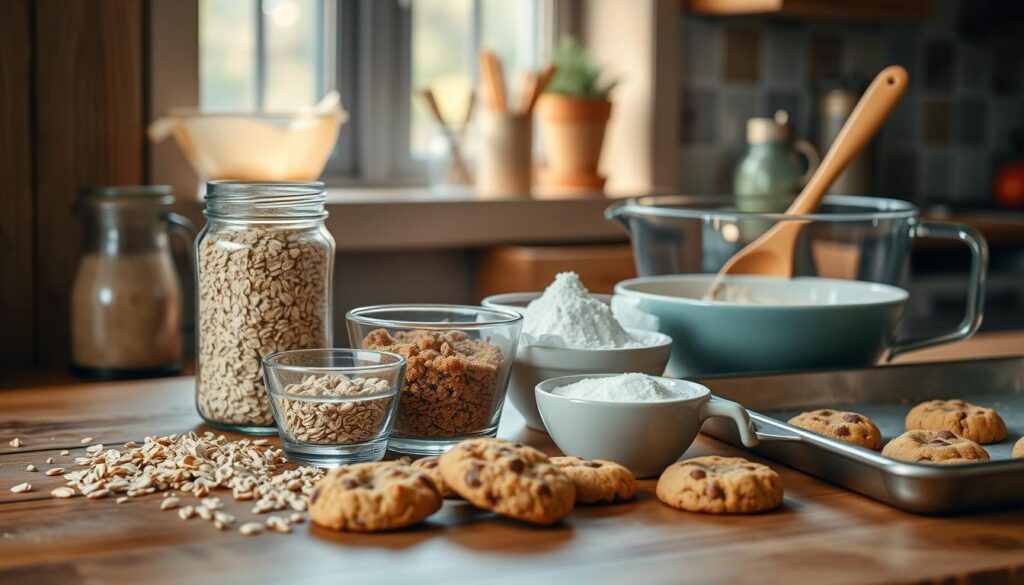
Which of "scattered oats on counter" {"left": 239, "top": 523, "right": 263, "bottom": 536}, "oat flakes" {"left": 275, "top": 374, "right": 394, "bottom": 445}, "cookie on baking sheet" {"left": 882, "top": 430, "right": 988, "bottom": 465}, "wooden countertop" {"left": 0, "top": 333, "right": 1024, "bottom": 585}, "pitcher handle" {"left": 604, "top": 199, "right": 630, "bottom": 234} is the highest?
"pitcher handle" {"left": 604, "top": 199, "right": 630, "bottom": 234}

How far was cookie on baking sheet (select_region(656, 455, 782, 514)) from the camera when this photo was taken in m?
0.78

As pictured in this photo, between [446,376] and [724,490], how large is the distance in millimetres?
232

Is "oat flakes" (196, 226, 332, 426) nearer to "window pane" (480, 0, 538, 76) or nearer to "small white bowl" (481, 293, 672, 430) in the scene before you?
"small white bowl" (481, 293, 672, 430)

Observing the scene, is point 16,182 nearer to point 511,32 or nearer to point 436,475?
point 436,475

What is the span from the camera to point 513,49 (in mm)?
2803

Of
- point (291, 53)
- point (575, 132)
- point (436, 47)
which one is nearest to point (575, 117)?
point (575, 132)

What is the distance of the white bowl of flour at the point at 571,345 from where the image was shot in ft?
3.20

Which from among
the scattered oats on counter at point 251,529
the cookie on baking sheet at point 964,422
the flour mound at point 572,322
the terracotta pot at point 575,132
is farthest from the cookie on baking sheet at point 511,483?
the terracotta pot at point 575,132

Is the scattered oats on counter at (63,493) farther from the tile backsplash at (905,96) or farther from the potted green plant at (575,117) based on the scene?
the tile backsplash at (905,96)

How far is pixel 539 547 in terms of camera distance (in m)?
0.71

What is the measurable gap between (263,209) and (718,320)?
448mm

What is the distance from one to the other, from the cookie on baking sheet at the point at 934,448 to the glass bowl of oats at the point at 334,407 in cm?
37

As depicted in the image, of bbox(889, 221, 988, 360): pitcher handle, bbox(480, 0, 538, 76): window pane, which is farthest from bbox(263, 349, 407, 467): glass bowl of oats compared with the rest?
bbox(480, 0, 538, 76): window pane

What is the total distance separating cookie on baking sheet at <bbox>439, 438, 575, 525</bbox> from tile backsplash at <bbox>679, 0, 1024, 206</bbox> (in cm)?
219
